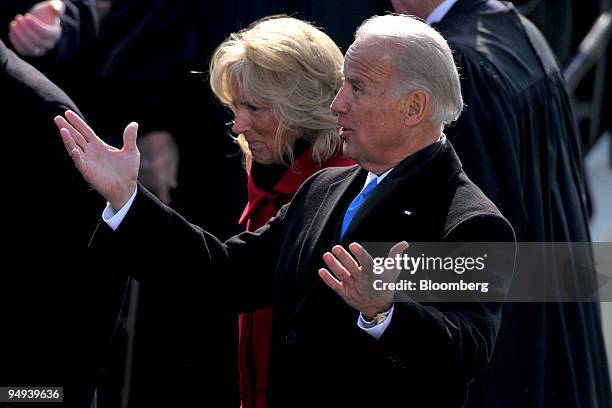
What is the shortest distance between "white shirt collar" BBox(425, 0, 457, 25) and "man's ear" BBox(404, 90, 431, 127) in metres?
1.31

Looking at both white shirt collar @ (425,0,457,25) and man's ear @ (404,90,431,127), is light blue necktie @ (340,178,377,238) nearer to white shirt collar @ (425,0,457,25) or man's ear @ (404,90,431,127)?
man's ear @ (404,90,431,127)

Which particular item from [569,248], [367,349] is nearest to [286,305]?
[367,349]

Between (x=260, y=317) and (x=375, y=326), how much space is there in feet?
2.94

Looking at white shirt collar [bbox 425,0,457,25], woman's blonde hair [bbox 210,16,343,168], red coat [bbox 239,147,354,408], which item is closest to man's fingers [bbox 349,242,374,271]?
red coat [bbox 239,147,354,408]

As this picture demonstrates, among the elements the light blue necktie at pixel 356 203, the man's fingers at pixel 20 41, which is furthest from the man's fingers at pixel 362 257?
the man's fingers at pixel 20 41

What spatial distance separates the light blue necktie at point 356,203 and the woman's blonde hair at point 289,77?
A: 0.58 m

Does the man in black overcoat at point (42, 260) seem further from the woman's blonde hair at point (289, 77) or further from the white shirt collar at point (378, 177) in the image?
the white shirt collar at point (378, 177)

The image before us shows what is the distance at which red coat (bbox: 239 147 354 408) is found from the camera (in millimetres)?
3436

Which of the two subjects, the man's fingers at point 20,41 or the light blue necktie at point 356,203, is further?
the man's fingers at point 20,41

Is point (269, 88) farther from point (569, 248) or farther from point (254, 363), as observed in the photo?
point (569, 248)

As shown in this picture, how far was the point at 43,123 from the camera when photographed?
346cm

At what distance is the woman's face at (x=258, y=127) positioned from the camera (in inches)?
141

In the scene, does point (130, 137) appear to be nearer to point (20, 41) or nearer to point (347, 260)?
point (347, 260)

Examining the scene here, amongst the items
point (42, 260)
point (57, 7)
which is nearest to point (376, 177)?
point (42, 260)
